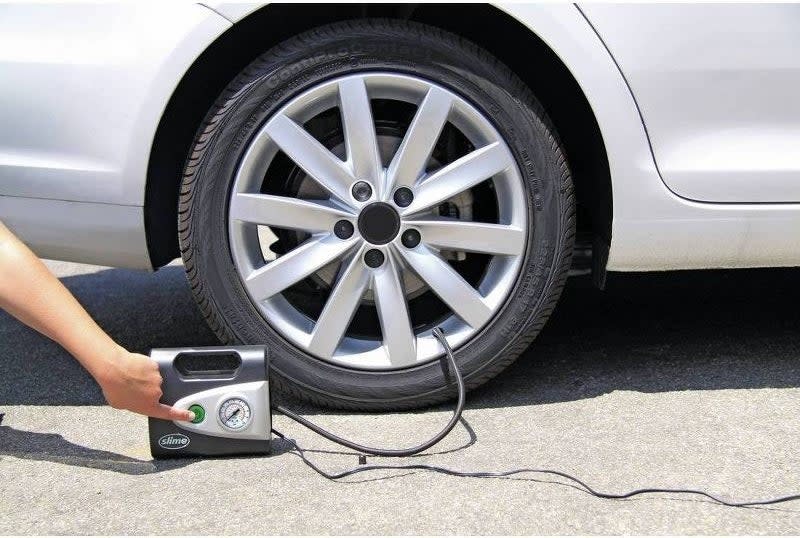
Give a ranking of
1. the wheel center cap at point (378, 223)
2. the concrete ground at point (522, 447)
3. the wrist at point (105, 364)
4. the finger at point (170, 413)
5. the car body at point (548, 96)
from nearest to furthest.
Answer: the concrete ground at point (522, 447)
the wrist at point (105, 364)
the finger at point (170, 413)
the car body at point (548, 96)
the wheel center cap at point (378, 223)

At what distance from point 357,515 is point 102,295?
6.64 ft

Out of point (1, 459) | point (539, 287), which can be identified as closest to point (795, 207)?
point (539, 287)

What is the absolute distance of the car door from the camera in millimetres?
2234

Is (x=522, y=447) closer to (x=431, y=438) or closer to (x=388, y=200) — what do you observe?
(x=431, y=438)

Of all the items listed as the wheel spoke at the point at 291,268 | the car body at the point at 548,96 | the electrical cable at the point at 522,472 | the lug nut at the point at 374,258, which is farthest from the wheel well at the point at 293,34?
the electrical cable at the point at 522,472

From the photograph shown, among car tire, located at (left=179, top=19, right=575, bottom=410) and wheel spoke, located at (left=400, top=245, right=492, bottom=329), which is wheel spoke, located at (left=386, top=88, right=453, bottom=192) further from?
wheel spoke, located at (left=400, top=245, right=492, bottom=329)

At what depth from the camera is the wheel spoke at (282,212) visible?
234 cm

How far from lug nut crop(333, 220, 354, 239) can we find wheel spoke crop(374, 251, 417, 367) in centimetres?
11

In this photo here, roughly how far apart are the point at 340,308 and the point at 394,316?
124mm

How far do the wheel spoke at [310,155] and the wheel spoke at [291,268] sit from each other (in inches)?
4.7

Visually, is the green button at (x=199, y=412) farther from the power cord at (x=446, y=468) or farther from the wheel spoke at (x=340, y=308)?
the wheel spoke at (x=340, y=308)

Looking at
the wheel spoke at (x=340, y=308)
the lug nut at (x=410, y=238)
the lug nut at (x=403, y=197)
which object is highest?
the lug nut at (x=403, y=197)

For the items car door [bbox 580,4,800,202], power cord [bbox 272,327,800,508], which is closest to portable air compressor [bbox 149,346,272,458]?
power cord [bbox 272,327,800,508]

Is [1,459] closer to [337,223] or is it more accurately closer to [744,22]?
[337,223]
